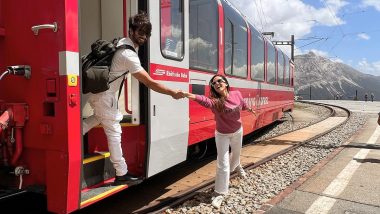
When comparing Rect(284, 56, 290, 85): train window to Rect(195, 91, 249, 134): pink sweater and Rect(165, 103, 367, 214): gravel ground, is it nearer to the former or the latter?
Rect(165, 103, 367, 214): gravel ground

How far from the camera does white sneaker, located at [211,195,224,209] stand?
4841mm

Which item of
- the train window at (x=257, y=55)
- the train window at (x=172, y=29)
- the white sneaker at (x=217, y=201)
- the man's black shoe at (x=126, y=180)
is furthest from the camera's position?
the train window at (x=257, y=55)

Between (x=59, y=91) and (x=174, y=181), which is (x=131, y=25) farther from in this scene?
(x=174, y=181)

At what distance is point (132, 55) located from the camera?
3.92 meters

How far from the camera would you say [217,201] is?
16.1ft

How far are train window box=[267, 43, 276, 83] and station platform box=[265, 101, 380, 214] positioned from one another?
12.2 ft

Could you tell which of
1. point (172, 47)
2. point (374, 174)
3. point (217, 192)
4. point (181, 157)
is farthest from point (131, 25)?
point (374, 174)

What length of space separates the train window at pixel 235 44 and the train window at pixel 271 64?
3.11 metres

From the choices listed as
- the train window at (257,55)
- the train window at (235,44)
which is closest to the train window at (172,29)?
the train window at (235,44)

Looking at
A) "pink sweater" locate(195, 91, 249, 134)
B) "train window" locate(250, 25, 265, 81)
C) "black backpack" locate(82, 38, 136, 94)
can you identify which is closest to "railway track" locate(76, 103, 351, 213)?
"pink sweater" locate(195, 91, 249, 134)

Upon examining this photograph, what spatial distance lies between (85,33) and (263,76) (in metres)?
6.61

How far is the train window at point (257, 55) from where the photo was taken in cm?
932

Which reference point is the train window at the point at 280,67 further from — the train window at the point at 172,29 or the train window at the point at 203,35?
the train window at the point at 172,29

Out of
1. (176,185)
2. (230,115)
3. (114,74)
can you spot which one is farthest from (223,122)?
(114,74)
